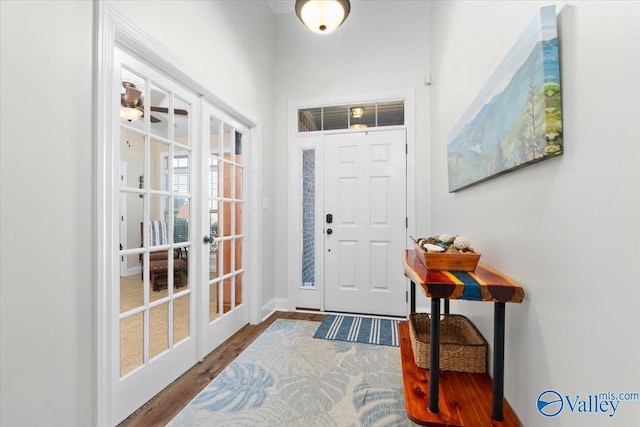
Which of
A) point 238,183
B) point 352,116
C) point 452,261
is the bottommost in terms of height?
point 452,261

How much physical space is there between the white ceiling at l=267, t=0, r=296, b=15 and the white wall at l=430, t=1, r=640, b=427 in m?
2.75

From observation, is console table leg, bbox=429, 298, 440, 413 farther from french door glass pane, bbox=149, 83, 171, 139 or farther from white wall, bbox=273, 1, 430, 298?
white wall, bbox=273, 1, 430, 298

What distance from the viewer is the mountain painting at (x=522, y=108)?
802 mm

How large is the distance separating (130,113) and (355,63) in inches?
94.2

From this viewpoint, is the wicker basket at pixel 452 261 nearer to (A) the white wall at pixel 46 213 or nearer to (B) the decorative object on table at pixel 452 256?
(B) the decorative object on table at pixel 452 256

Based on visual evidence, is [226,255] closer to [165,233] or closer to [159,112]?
[165,233]

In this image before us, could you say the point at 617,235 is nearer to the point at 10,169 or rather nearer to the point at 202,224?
the point at 10,169

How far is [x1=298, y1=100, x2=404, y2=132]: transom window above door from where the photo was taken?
3176mm

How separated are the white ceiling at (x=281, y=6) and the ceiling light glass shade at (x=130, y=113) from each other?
239 cm

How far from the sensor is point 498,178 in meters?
1.23

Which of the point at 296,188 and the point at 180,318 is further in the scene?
the point at 296,188

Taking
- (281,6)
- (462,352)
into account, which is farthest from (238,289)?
(281,6)

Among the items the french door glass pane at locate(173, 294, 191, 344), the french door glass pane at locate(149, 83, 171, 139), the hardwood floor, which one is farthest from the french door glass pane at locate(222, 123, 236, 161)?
the hardwood floor

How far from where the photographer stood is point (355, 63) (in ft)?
10.6
